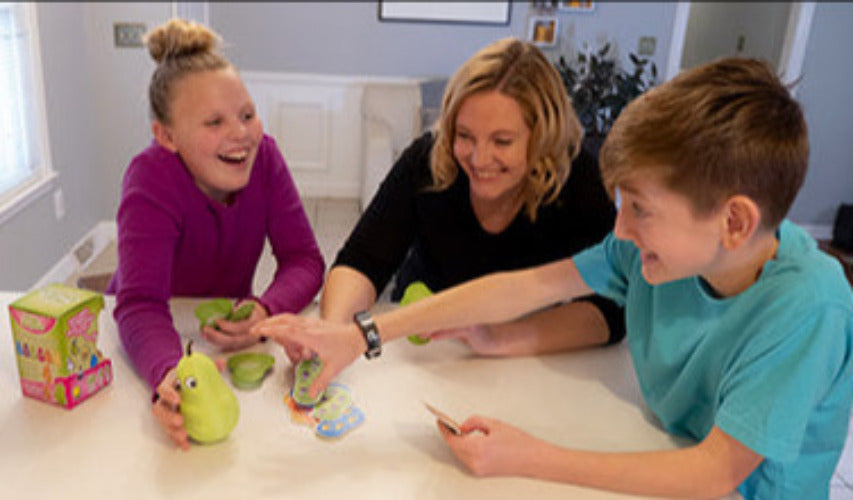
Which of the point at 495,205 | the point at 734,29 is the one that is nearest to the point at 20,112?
the point at 495,205

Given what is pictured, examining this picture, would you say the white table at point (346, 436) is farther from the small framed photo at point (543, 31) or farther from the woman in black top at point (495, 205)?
the small framed photo at point (543, 31)

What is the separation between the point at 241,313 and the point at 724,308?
769 mm

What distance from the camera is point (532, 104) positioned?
51.4 inches

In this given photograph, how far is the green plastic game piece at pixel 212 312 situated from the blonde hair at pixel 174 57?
390mm

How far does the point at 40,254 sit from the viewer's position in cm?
Result: 305

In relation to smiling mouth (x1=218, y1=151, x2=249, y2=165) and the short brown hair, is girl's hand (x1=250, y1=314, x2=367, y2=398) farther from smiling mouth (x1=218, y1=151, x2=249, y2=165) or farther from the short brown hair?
the short brown hair

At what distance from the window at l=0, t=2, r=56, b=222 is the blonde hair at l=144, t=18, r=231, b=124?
1.67 metres

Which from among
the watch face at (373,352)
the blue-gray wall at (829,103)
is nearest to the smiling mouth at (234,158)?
the watch face at (373,352)

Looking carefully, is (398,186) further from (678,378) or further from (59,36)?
(59,36)

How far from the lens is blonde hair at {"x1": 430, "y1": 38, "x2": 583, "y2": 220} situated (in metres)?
1.30

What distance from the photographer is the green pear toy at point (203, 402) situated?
92cm

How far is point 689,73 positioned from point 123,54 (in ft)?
10.7

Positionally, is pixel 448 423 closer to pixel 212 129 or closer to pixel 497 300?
pixel 497 300

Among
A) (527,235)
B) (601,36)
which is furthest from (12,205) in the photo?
(601,36)
